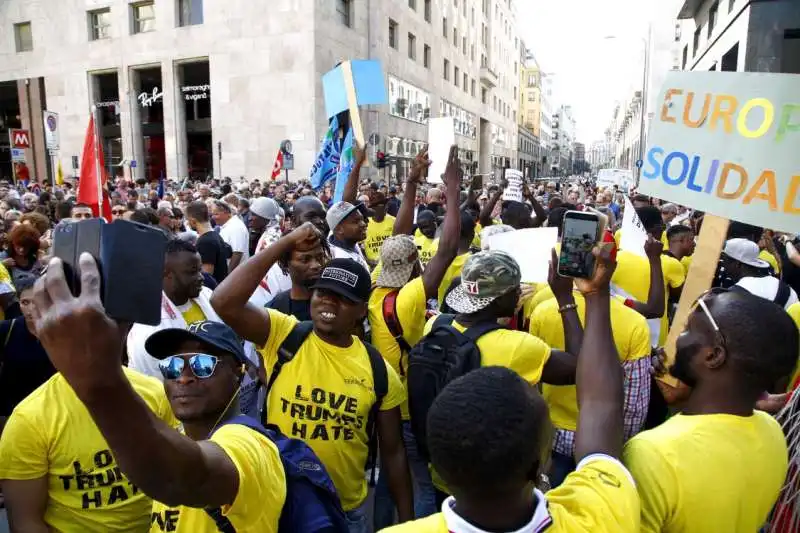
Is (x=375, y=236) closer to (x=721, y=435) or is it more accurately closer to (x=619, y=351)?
(x=619, y=351)

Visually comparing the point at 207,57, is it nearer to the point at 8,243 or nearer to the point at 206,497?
the point at 8,243

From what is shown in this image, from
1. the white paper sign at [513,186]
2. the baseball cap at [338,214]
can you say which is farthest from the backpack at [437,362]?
the white paper sign at [513,186]

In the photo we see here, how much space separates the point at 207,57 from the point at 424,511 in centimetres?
2724

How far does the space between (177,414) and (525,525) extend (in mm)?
1284

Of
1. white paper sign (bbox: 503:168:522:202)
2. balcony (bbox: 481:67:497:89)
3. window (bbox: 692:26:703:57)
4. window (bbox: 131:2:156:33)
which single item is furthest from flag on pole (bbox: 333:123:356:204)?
balcony (bbox: 481:67:497:89)

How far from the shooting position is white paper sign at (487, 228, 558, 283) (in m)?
3.50

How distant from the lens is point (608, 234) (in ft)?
6.20

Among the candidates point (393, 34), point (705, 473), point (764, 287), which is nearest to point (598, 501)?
point (705, 473)

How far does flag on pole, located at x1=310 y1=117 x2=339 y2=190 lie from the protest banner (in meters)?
5.53

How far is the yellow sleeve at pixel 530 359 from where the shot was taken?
8.56 feet

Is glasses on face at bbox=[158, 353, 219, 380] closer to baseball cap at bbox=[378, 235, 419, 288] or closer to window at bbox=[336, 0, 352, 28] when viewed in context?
baseball cap at bbox=[378, 235, 419, 288]

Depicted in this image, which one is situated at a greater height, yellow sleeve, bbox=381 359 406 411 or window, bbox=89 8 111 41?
window, bbox=89 8 111 41

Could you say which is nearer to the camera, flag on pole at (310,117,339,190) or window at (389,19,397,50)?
flag on pole at (310,117,339,190)

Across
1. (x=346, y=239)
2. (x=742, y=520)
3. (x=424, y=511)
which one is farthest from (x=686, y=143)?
(x=346, y=239)
